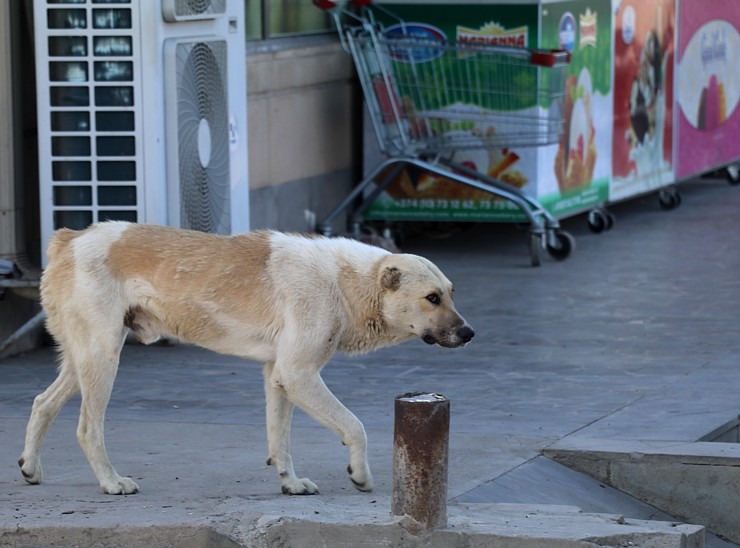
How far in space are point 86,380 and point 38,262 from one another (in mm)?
3773

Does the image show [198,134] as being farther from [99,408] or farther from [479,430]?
[99,408]

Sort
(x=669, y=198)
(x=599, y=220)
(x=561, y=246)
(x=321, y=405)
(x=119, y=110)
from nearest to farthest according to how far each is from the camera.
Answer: (x=321, y=405)
(x=119, y=110)
(x=561, y=246)
(x=599, y=220)
(x=669, y=198)

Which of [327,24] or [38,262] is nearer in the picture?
[38,262]

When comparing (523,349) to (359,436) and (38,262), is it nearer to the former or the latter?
(38,262)

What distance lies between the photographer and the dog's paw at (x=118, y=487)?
19.3 ft

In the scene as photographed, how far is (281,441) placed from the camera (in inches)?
236

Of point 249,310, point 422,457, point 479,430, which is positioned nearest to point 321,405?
point 249,310

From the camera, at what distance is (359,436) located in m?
5.77

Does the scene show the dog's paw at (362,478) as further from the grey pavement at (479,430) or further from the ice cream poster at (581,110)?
the ice cream poster at (581,110)

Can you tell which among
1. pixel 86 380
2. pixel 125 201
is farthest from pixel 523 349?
pixel 86 380

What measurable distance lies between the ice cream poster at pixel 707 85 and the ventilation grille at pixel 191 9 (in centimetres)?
714

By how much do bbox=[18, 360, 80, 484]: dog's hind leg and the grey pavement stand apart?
73mm

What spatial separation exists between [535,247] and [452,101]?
1.27 metres

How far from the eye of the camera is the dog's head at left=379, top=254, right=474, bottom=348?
580 centimetres
